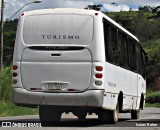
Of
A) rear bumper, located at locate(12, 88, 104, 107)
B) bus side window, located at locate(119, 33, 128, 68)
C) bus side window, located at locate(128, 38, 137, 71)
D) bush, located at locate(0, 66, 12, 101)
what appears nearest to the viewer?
rear bumper, located at locate(12, 88, 104, 107)

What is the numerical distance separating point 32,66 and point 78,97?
65.0 inches

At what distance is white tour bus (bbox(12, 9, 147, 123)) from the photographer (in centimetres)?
1459

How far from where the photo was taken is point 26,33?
15250 millimetres

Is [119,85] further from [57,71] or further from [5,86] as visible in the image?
[5,86]

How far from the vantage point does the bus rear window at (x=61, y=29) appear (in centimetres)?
1490

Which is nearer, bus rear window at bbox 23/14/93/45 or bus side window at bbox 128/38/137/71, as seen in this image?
bus rear window at bbox 23/14/93/45

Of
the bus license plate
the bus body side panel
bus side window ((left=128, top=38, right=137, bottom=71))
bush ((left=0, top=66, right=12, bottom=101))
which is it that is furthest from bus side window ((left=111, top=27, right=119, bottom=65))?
bush ((left=0, top=66, right=12, bottom=101))

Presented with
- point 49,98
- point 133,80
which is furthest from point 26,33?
point 133,80

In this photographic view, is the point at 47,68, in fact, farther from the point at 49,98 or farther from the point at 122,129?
the point at 122,129

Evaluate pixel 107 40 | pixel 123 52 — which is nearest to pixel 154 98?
pixel 123 52

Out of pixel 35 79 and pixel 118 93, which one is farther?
pixel 118 93

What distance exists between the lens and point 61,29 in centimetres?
1497

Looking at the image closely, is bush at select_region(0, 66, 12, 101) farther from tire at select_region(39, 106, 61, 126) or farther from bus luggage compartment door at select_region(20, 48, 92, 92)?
bus luggage compartment door at select_region(20, 48, 92, 92)

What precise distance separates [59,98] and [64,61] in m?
1.08
